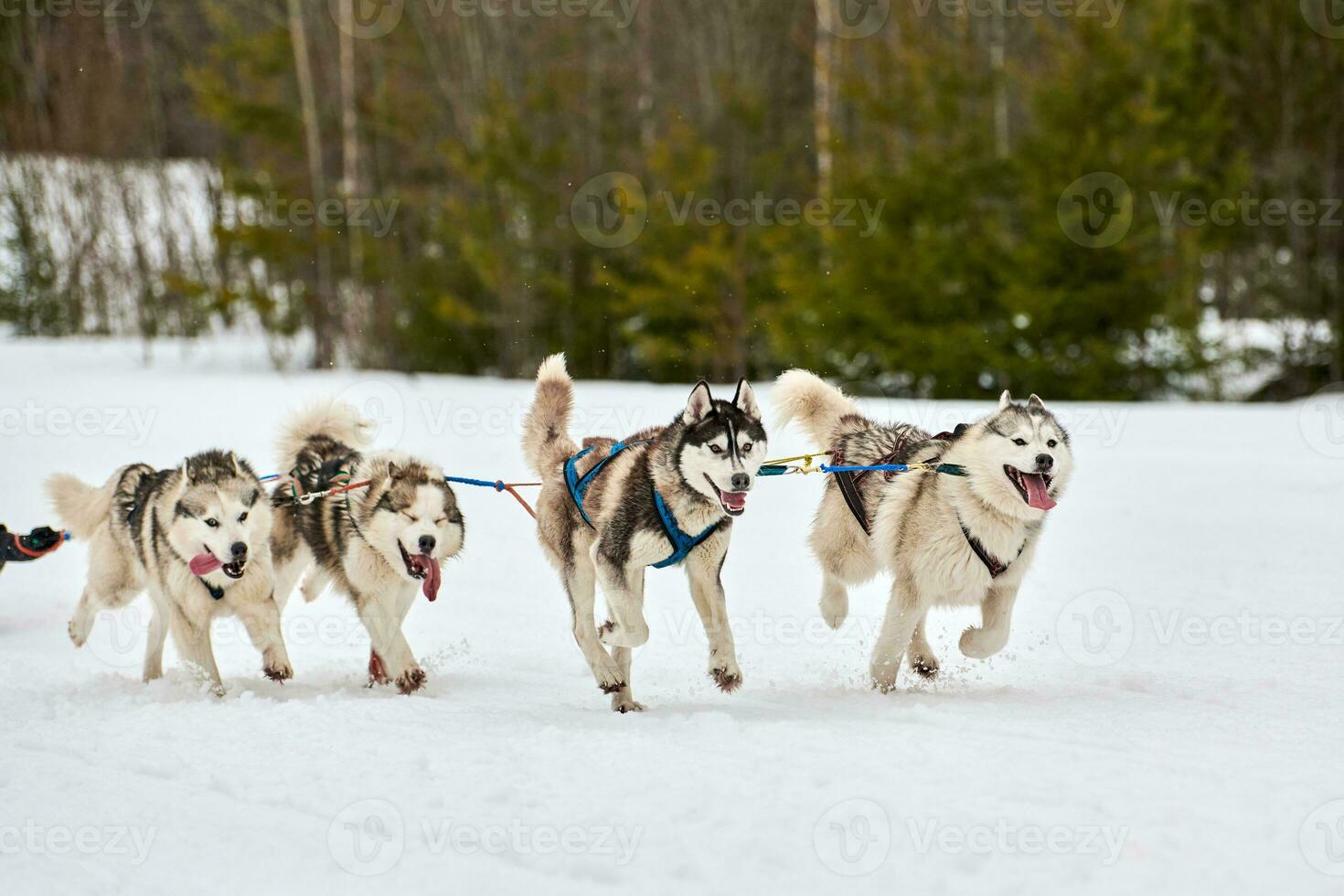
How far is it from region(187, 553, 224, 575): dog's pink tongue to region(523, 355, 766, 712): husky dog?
4.90 feet

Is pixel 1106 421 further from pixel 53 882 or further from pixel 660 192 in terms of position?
pixel 53 882

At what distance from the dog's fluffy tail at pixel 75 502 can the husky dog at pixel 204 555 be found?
55cm

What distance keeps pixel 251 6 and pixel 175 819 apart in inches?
725

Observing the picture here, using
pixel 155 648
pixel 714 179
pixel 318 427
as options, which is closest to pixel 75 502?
pixel 155 648

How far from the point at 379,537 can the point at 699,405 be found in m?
1.63

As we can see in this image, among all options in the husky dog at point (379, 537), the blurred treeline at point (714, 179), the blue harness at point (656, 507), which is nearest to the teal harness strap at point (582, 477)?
the blue harness at point (656, 507)

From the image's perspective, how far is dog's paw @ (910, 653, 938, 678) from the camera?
514 centimetres

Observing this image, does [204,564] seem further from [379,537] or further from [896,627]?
[896,627]

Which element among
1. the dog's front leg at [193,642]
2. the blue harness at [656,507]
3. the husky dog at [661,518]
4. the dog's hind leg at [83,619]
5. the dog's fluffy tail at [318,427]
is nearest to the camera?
the husky dog at [661,518]

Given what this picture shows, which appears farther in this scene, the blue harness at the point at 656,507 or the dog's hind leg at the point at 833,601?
the dog's hind leg at the point at 833,601

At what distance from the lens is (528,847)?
3.20 meters

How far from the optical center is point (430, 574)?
4.91 m

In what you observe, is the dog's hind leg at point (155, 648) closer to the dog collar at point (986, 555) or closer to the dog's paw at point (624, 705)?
the dog's paw at point (624, 705)

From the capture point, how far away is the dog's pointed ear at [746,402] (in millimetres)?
4559
